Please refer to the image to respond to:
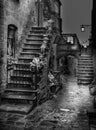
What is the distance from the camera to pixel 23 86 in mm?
8492

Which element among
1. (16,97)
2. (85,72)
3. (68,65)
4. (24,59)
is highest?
(24,59)

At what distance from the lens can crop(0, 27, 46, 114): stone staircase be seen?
731 cm

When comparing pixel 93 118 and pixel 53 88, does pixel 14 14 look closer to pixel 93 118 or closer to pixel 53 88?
pixel 53 88

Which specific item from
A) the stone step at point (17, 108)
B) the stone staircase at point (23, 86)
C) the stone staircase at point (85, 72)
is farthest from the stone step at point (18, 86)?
the stone staircase at point (85, 72)

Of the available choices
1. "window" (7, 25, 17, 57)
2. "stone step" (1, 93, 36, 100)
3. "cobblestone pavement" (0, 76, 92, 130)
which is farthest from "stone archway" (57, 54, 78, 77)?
"stone step" (1, 93, 36, 100)

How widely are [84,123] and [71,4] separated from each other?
14900 cm

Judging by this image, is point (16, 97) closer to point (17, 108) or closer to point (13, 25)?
point (17, 108)

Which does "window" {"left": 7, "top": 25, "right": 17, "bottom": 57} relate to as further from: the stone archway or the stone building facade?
the stone archway

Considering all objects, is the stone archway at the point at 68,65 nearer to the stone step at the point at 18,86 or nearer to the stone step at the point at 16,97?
the stone step at the point at 18,86

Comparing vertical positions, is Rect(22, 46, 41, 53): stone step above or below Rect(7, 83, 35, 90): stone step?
above

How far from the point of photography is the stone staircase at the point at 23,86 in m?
7.31

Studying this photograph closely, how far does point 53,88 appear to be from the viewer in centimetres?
1080

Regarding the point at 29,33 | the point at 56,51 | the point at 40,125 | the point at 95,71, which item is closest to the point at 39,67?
the point at 40,125

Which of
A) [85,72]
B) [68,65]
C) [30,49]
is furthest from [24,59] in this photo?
[68,65]
